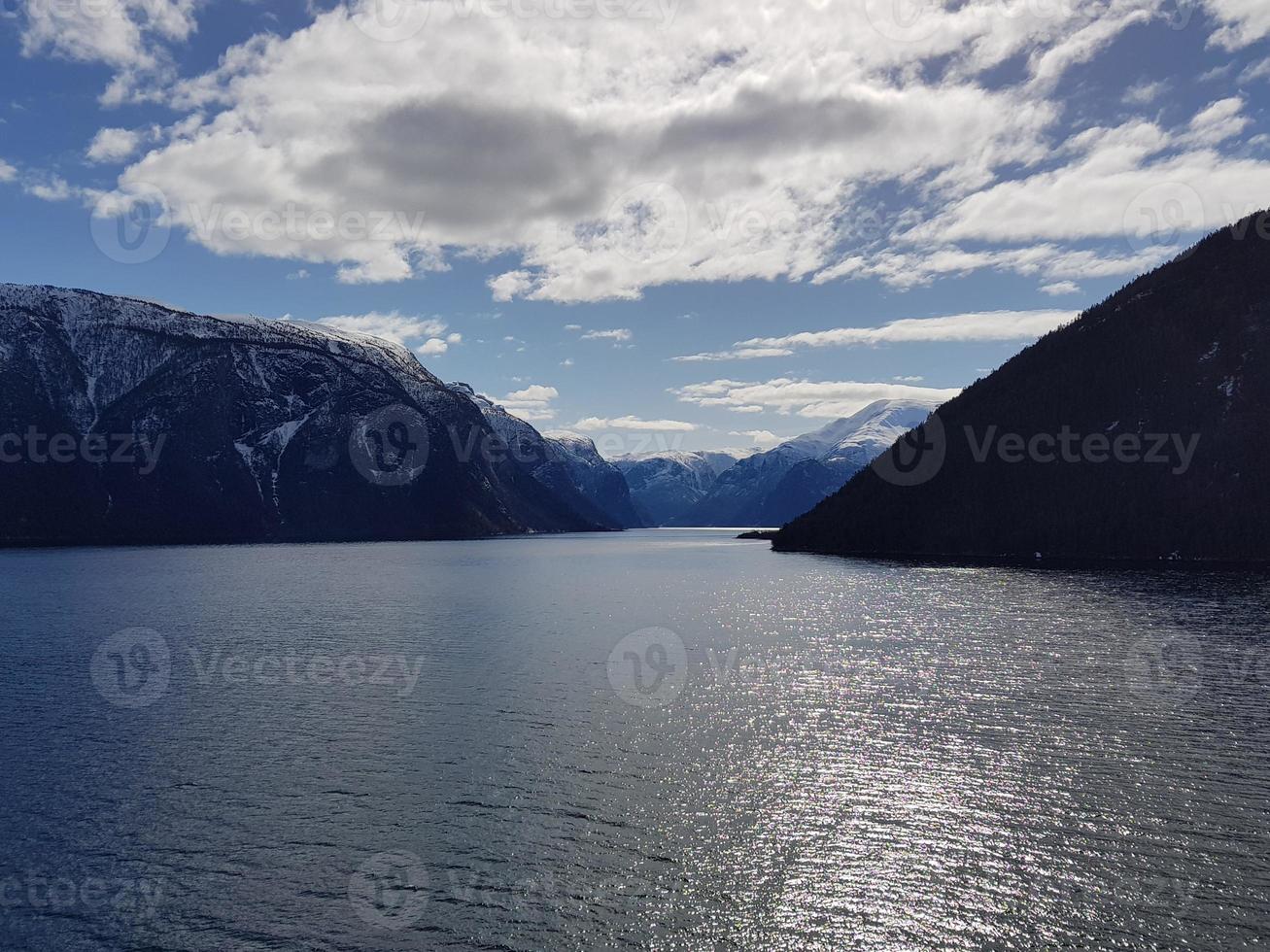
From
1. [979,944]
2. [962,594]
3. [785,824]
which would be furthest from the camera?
[962,594]

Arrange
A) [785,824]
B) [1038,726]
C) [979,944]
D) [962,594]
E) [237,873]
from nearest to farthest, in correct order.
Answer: [979,944]
[237,873]
[785,824]
[1038,726]
[962,594]

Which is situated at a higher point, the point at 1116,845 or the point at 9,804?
the point at 9,804

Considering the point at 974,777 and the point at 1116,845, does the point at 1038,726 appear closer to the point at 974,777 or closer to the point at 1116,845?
the point at 974,777

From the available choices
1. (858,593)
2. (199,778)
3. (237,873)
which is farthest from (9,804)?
(858,593)

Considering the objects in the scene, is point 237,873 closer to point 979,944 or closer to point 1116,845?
point 979,944

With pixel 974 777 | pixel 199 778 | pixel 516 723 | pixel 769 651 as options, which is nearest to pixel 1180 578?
pixel 769 651

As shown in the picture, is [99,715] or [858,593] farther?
[858,593]
